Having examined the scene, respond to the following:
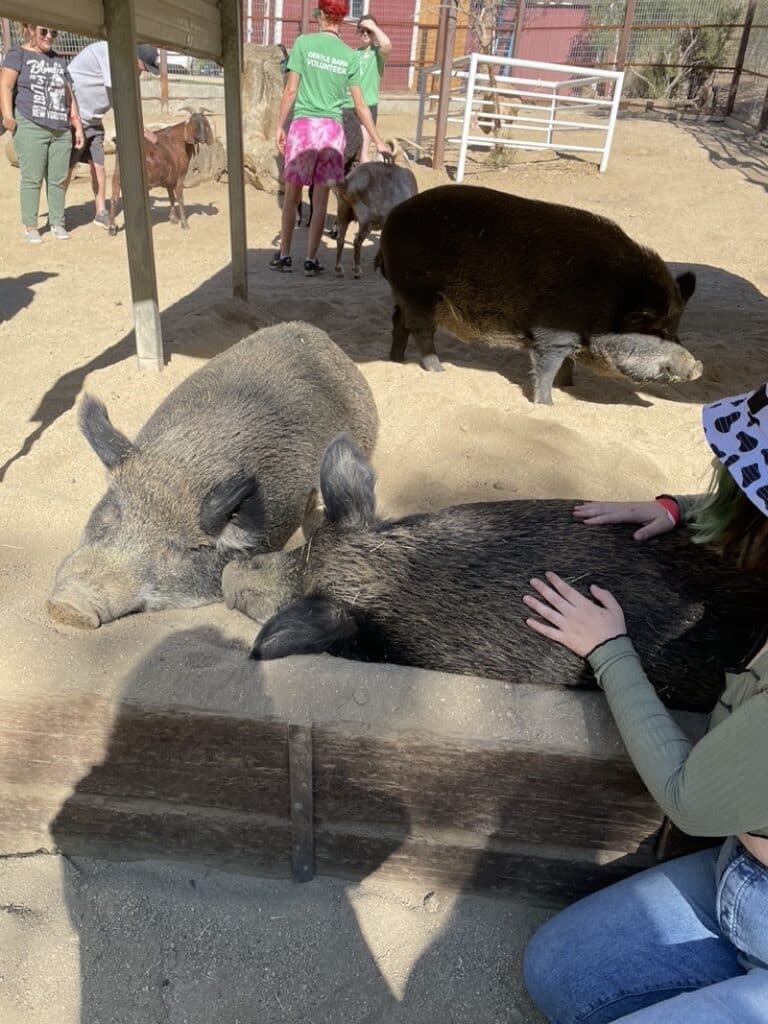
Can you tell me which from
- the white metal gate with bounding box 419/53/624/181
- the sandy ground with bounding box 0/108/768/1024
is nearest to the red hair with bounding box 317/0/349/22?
the sandy ground with bounding box 0/108/768/1024

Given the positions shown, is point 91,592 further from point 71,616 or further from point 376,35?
point 376,35

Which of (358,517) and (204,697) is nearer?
(204,697)

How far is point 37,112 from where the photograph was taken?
7.59 meters

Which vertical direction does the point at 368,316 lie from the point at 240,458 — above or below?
below

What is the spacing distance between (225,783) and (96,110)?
333 inches

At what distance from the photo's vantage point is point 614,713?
5.56 feet

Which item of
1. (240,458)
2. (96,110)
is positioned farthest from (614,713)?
(96,110)

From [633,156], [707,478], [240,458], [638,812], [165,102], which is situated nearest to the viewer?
[638,812]

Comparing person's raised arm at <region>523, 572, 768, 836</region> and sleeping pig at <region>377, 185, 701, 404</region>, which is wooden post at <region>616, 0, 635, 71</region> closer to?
sleeping pig at <region>377, 185, 701, 404</region>

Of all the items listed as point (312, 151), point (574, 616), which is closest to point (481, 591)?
point (574, 616)

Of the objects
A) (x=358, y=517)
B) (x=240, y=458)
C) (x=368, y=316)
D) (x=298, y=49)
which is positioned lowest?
(x=368, y=316)

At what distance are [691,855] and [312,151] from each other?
6.33 metres

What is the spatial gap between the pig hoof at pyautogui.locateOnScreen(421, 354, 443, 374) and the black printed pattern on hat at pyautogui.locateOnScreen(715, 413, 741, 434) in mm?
3366

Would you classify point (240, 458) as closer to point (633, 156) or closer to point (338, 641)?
point (338, 641)
